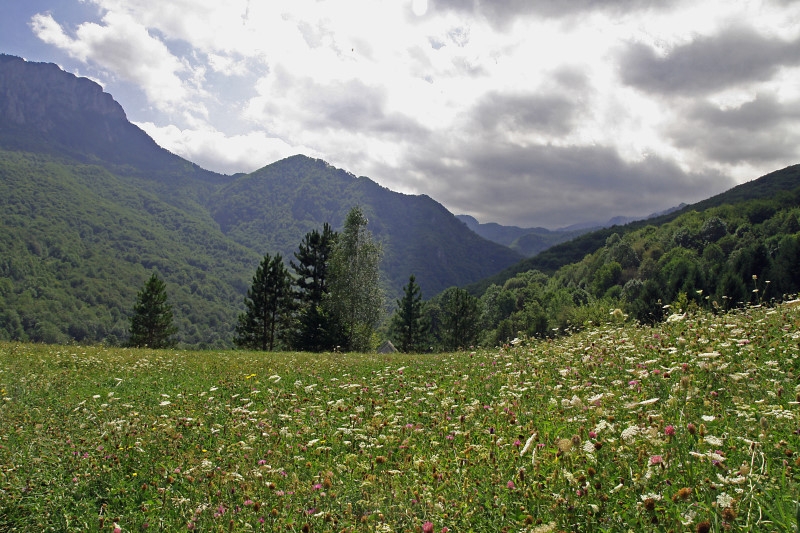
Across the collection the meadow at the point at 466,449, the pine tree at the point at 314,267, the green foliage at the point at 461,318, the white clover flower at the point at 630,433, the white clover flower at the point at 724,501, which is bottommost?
the green foliage at the point at 461,318

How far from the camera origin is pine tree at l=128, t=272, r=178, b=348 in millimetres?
48188

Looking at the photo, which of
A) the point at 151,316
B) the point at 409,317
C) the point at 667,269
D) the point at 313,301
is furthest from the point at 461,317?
the point at 667,269

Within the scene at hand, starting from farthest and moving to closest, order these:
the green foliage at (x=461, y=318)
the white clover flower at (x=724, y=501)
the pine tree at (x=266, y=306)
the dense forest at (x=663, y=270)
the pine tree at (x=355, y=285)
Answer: the green foliage at (x=461, y=318)
the dense forest at (x=663, y=270)
the pine tree at (x=266, y=306)
the pine tree at (x=355, y=285)
the white clover flower at (x=724, y=501)

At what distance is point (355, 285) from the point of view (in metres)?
40.5

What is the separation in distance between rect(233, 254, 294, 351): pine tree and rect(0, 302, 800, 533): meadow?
3785cm

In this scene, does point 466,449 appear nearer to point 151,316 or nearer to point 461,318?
point 151,316

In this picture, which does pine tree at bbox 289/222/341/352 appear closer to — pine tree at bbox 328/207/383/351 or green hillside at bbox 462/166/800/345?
pine tree at bbox 328/207/383/351

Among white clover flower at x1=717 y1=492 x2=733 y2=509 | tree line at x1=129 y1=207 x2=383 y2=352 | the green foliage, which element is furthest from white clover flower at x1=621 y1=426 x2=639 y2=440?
the green foliage

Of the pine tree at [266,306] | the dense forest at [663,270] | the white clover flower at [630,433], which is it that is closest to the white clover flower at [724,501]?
the white clover flower at [630,433]

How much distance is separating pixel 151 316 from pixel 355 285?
24.6 metres

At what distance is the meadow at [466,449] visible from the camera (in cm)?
310

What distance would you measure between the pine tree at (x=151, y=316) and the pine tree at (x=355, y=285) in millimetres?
21056

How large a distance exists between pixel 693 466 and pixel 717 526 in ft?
3.62

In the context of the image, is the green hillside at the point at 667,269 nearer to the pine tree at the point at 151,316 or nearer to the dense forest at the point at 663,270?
the dense forest at the point at 663,270
